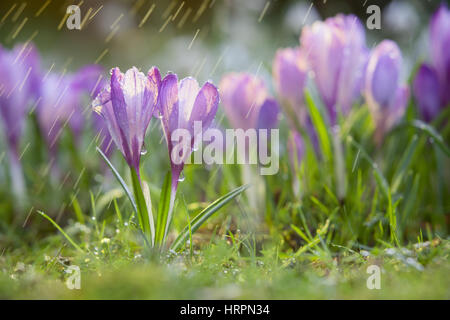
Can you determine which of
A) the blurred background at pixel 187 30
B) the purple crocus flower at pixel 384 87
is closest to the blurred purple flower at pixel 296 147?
the purple crocus flower at pixel 384 87

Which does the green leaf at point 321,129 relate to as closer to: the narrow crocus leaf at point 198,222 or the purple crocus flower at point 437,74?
the purple crocus flower at point 437,74

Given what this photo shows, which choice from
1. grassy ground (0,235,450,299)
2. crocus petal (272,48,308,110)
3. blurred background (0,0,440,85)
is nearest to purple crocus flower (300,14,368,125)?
crocus petal (272,48,308,110)

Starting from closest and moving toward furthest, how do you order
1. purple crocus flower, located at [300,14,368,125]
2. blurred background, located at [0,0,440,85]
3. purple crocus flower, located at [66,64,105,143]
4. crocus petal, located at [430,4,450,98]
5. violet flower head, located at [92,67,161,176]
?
1. violet flower head, located at [92,67,161,176]
2. purple crocus flower, located at [300,14,368,125]
3. crocus petal, located at [430,4,450,98]
4. purple crocus flower, located at [66,64,105,143]
5. blurred background, located at [0,0,440,85]

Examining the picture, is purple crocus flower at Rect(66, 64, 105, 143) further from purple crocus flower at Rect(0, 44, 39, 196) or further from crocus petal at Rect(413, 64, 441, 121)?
crocus petal at Rect(413, 64, 441, 121)

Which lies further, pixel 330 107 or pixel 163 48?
pixel 163 48

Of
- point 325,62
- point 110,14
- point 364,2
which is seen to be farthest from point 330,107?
point 110,14
